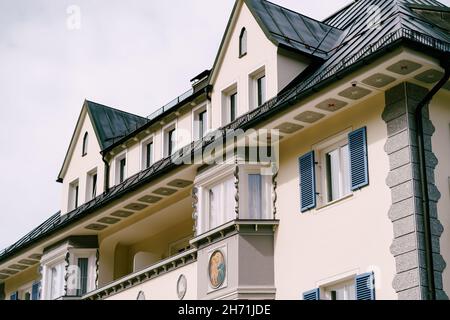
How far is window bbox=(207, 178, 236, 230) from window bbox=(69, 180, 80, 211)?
426 inches

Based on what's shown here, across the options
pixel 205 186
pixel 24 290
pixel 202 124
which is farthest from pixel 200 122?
→ pixel 24 290

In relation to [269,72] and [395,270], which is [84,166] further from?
[395,270]

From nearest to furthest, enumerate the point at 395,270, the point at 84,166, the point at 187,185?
the point at 395,270, the point at 187,185, the point at 84,166

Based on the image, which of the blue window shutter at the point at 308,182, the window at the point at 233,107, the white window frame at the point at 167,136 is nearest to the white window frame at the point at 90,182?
the white window frame at the point at 167,136

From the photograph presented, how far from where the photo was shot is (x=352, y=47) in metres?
25.7

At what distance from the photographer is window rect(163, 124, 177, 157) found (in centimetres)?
3178

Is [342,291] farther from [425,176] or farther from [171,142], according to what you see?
[171,142]

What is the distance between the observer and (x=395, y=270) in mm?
21016

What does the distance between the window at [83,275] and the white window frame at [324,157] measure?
12.3 m

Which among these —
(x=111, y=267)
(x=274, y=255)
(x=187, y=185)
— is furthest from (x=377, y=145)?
(x=111, y=267)

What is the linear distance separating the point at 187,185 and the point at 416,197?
30.9ft

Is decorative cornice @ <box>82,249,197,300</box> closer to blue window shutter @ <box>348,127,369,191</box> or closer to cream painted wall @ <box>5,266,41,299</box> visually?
blue window shutter @ <box>348,127,369,191</box>

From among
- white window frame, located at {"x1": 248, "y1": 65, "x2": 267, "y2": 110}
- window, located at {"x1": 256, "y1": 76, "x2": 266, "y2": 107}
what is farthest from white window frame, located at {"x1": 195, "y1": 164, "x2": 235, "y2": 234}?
window, located at {"x1": 256, "y1": 76, "x2": 266, "y2": 107}

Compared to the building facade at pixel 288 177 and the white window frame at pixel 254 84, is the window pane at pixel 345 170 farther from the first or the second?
the white window frame at pixel 254 84
